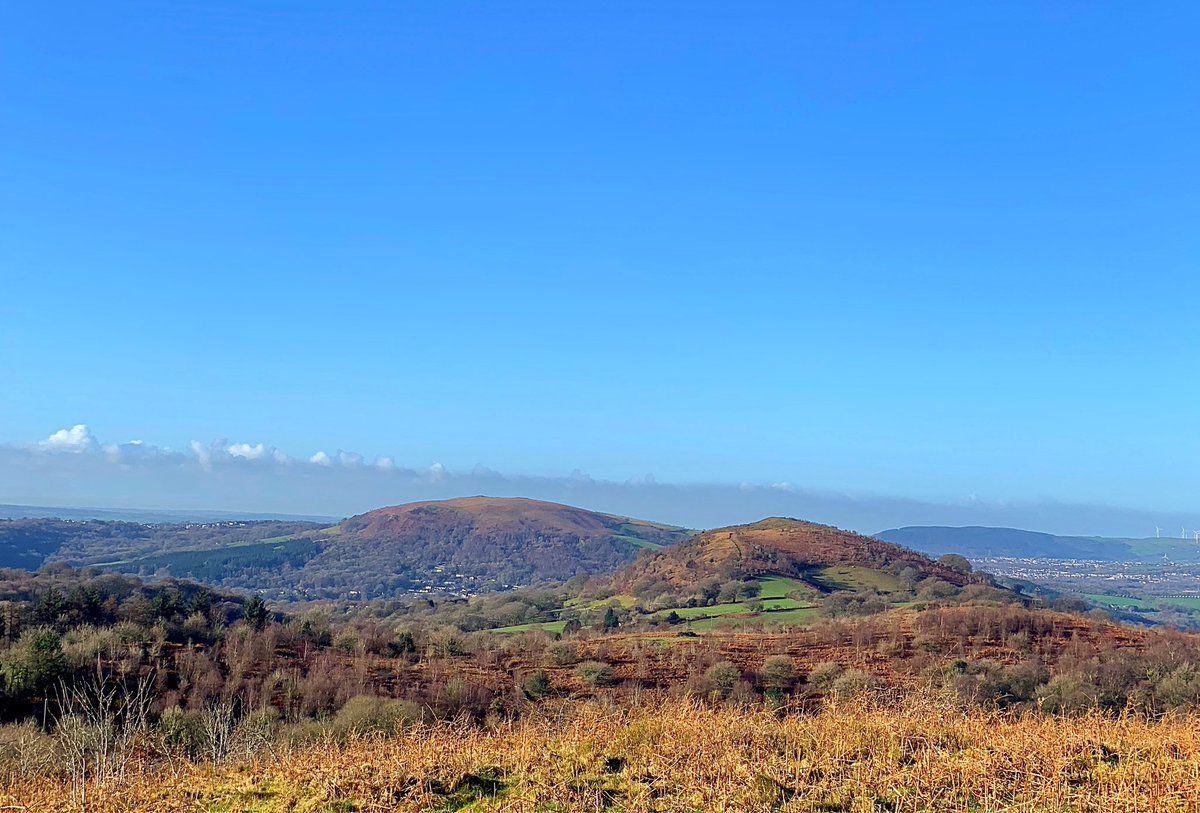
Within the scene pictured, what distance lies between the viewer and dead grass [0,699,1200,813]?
9898 millimetres

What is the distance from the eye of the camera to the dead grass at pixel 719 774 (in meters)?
9.90

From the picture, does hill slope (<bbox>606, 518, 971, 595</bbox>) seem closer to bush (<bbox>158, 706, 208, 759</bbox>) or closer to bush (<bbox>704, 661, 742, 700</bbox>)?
bush (<bbox>704, 661, 742, 700</bbox>)

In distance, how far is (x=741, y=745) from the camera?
1205cm

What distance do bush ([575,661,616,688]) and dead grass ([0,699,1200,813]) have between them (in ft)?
108

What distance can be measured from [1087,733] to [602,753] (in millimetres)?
7555

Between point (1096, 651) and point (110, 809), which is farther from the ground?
point (110, 809)

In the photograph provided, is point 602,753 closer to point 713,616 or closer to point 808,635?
point 808,635

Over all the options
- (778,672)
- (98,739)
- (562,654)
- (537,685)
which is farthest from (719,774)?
(562,654)

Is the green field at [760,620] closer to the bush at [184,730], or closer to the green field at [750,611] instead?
the green field at [750,611]

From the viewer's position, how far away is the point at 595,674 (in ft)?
150

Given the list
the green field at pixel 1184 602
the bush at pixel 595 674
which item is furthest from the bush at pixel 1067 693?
the green field at pixel 1184 602

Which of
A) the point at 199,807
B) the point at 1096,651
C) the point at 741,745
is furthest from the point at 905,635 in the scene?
the point at 199,807

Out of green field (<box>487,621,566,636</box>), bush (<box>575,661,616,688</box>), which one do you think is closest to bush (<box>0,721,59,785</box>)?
bush (<box>575,661,616,688</box>)

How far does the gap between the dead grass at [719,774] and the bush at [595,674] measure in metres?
33.0
